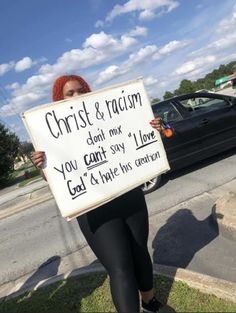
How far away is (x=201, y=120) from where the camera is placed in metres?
8.55

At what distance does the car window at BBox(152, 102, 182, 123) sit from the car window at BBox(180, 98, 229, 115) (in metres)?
0.27

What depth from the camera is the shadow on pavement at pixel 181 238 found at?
4.72 meters

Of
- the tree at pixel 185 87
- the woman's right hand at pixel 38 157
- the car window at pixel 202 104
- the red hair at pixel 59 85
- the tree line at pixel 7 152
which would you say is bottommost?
the tree at pixel 185 87

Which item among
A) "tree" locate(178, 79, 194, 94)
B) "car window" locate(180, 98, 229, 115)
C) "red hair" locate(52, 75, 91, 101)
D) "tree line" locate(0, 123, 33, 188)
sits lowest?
"tree" locate(178, 79, 194, 94)

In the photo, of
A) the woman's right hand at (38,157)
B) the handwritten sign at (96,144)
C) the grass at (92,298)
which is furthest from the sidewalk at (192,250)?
the woman's right hand at (38,157)

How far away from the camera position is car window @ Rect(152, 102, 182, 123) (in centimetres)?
835

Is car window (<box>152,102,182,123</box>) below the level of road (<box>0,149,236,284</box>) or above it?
above

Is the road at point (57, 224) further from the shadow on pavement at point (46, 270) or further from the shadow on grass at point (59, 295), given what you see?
the shadow on grass at point (59, 295)

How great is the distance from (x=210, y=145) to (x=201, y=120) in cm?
52

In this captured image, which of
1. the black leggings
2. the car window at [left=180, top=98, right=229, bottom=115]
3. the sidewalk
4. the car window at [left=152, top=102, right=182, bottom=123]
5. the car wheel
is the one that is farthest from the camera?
the car window at [left=180, top=98, right=229, bottom=115]

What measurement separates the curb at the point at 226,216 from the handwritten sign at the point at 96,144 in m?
1.80

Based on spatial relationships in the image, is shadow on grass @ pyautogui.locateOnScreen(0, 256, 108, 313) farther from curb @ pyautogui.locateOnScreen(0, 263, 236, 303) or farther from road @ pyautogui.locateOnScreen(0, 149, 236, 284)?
road @ pyautogui.locateOnScreen(0, 149, 236, 284)

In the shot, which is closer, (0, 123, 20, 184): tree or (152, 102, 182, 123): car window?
(152, 102, 182, 123): car window

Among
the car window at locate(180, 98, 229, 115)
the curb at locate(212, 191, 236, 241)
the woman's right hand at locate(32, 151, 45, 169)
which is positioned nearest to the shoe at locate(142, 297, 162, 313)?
the woman's right hand at locate(32, 151, 45, 169)
